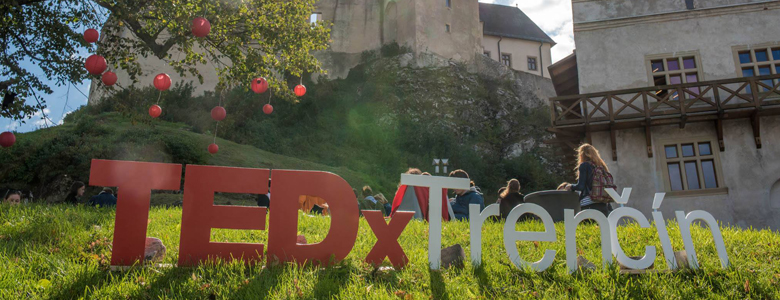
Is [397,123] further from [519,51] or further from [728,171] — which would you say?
[728,171]

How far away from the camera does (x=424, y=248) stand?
5.61m

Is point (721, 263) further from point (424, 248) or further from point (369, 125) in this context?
point (369, 125)

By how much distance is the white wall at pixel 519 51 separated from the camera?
4541cm

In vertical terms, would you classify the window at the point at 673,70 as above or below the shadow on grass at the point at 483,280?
above

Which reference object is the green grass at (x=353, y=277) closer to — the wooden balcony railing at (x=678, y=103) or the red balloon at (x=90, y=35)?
the red balloon at (x=90, y=35)

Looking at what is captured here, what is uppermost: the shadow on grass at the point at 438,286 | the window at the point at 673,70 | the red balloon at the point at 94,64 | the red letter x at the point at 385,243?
the window at the point at 673,70

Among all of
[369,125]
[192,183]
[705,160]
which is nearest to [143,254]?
[192,183]

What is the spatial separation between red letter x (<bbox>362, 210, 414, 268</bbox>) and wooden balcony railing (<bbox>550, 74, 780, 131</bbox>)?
415 inches

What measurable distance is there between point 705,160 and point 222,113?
12343 mm

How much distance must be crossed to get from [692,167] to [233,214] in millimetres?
13265

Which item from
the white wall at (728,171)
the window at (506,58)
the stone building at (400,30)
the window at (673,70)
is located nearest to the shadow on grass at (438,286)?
the white wall at (728,171)

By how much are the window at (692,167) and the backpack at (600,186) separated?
24.8 ft

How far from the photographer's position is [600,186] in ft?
24.2

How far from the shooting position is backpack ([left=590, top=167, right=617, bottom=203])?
24.2 ft
